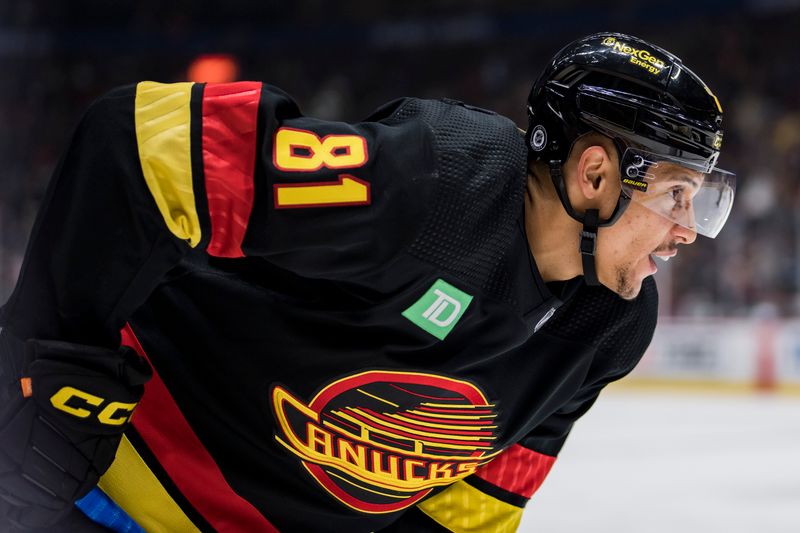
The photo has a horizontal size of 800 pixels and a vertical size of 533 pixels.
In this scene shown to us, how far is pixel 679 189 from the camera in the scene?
1534 millimetres

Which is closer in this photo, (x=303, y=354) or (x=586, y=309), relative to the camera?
(x=303, y=354)

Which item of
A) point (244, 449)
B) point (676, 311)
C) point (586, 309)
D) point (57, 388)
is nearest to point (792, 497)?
point (586, 309)

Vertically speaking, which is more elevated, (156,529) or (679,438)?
(156,529)

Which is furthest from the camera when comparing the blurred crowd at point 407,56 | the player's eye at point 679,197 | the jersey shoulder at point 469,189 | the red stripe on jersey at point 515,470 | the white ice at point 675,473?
the blurred crowd at point 407,56

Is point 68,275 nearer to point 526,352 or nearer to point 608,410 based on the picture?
point 526,352

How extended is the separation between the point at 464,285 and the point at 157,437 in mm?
540

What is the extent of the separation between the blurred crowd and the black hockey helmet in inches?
212

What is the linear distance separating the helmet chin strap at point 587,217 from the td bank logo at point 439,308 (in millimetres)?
216

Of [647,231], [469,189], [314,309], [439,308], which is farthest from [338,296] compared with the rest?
[647,231]

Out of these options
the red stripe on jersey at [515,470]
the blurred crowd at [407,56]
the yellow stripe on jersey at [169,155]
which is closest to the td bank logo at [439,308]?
the yellow stripe on jersey at [169,155]

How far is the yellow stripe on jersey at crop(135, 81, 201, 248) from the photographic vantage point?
1188mm

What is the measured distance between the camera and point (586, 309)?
1673mm

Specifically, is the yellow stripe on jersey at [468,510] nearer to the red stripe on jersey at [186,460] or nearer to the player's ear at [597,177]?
the red stripe on jersey at [186,460]

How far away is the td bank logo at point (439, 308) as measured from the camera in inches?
54.0
